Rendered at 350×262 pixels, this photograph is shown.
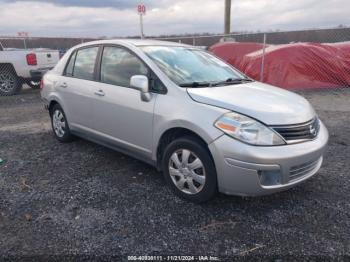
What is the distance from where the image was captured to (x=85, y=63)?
15.3ft

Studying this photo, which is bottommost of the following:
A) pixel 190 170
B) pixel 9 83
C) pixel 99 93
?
pixel 9 83

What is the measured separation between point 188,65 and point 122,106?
0.96 m

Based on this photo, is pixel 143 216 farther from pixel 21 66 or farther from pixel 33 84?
pixel 33 84

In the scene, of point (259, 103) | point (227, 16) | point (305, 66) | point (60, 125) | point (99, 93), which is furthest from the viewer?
point (227, 16)

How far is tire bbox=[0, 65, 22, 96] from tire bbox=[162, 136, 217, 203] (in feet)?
29.8

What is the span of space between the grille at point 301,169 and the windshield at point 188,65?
1400 millimetres

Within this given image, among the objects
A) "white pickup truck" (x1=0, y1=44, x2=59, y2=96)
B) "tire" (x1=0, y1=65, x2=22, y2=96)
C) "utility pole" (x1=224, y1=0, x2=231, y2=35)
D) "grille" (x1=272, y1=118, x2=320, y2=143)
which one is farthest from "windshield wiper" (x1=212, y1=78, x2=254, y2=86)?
"utility pole" (x1=224, y1=0, x2=231, y2=35)

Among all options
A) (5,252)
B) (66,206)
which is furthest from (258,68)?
(5,252)

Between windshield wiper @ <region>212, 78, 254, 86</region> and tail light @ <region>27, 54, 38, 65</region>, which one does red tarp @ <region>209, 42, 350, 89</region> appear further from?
tail light @ <region>27, 54, 38, 65</region>

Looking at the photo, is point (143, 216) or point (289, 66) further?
point (289, 66)

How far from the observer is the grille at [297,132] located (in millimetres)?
2949

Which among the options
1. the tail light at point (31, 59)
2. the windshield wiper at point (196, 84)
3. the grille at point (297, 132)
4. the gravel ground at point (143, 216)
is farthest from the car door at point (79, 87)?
the tail light at point (31, 59)

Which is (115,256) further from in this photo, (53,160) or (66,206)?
(53,160)

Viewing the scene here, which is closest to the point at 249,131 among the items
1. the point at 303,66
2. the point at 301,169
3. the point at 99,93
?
the point at 301,169
